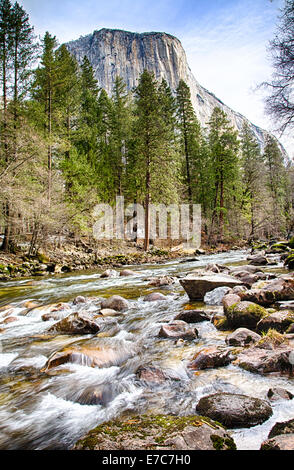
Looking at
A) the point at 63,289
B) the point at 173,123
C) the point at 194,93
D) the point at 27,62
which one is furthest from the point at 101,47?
the point at 63,289

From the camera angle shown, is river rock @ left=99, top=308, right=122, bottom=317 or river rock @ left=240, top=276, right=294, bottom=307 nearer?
river rock @ left=240, top=276, right=294, bottom=307

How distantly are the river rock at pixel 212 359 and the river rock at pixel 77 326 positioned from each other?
228cm

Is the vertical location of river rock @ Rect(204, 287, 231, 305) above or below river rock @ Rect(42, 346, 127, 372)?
above

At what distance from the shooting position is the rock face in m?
116

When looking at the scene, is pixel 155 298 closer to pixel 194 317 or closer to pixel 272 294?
pixel 194 317

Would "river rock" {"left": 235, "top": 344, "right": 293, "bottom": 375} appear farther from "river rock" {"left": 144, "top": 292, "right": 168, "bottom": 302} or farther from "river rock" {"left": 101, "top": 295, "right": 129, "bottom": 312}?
"river rock" {"left": 144, "top": 292, "right": 168, "bottom": 302}

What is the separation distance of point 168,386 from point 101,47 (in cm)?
15018

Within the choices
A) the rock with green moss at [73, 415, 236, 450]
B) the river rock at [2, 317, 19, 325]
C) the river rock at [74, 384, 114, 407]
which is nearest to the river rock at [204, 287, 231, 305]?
the river rock at [74, 384, 114, 407]

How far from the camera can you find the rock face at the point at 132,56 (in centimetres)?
11575

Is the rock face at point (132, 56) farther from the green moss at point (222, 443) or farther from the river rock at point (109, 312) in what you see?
the green moss at point (222, 443)

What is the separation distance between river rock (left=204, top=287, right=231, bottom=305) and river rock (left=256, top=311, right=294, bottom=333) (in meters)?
2.08

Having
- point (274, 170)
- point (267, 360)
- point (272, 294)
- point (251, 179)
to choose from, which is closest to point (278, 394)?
point (267, 360)

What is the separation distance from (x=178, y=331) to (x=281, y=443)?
2837 mm

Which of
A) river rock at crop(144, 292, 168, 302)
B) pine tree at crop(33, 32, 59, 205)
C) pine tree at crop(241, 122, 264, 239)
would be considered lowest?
river rock at crop(144, 292, 168, 302)
